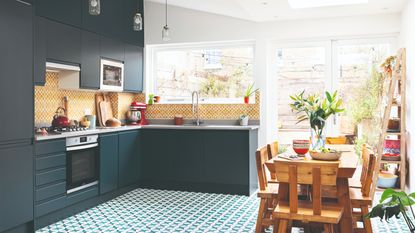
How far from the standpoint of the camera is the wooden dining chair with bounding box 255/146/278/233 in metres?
3.31

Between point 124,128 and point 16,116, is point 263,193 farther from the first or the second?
point 124,128

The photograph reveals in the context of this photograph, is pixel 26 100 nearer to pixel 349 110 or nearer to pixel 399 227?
pixel 399 227

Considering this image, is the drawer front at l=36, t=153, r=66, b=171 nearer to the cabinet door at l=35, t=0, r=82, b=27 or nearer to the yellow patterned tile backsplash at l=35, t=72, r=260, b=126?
the yellow patterned tile backsplash at l=35, t=72, r=260, b=126

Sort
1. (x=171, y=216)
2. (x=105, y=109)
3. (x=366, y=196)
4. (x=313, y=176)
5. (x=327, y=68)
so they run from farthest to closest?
(x=105, y=109) → (x=327, y=68) → (x=171, y=216) → (x=366, y=196) → (x=313, y=176)

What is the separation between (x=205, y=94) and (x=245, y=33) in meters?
1.14

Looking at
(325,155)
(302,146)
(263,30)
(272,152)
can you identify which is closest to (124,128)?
(272,152)

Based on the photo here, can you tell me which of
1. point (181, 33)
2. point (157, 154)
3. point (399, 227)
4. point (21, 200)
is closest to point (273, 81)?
point (181, 33)

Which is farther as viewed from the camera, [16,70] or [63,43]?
[63,43]

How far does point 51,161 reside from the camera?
3.99m

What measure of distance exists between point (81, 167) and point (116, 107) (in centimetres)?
162

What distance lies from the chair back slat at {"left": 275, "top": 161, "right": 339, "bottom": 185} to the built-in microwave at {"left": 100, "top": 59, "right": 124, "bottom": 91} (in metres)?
3.13

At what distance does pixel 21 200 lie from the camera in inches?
139

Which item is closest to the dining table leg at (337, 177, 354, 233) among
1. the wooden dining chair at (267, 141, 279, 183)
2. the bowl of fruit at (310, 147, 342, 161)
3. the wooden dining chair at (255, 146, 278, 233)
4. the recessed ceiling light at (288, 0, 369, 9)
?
the bowl of fruit at (310, 147, 342, 161)

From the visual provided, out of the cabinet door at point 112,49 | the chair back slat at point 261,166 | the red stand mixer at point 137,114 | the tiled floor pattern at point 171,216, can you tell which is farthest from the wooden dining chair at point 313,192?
the red stand mixer at point 137,114
